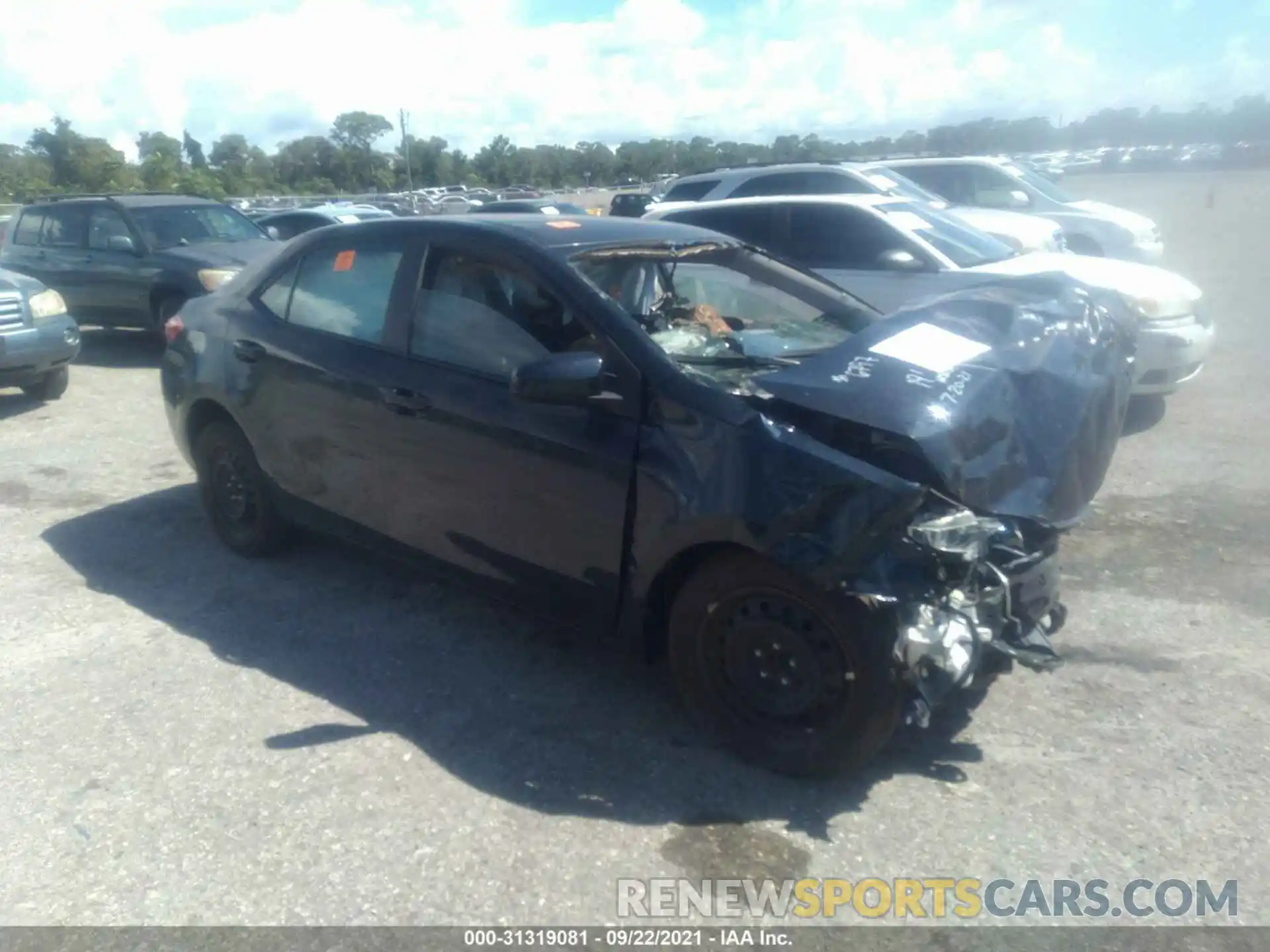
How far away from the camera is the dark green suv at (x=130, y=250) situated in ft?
37.4

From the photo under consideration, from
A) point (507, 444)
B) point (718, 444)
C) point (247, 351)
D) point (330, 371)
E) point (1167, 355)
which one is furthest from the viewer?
point (1167, 355)

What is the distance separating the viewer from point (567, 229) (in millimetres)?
4535

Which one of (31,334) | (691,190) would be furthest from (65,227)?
(691,190)

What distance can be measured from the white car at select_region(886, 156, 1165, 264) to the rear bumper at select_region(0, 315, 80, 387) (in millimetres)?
10326

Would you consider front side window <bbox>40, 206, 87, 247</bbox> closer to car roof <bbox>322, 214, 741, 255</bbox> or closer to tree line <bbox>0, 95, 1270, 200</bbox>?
car roof <bbox>322, 214, 741, 255</bbox>

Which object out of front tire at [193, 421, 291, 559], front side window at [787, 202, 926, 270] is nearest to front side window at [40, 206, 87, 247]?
front tire at [193, 421, 291, 559]

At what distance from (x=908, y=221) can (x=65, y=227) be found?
9.30 meters

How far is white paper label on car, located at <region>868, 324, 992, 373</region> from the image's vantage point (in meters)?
3.72

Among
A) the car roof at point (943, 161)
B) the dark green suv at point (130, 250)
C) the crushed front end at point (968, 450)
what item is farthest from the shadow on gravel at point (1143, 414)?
the dark green suv at point (130, 250)

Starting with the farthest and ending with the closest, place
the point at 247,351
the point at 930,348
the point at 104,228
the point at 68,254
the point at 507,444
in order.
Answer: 1. the point at 68,254
2. the point at 104,228
3. the point at 247,351
4. the point at 507,444
5. the point at 930,348

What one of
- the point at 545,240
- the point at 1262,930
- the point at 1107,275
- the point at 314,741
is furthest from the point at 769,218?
the point at 1262,930

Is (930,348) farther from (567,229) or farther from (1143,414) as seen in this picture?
(1143,414)

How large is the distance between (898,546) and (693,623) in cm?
81

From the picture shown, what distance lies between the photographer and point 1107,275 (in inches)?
321
